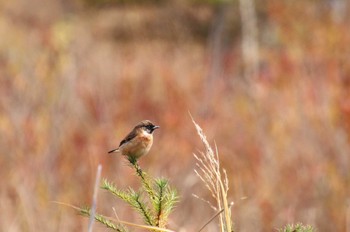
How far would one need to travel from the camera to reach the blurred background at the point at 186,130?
19.3ft

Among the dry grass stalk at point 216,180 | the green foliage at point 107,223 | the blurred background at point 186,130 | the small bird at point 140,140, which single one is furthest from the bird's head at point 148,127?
the blurred background at point 186,130

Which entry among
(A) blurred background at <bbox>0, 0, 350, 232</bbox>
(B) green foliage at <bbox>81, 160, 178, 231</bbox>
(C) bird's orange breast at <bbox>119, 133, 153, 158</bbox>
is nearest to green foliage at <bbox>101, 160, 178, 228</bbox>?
(B) green foliage at <bbox>81, 160, 178, 231</bbox>

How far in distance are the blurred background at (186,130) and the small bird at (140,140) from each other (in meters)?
1.92

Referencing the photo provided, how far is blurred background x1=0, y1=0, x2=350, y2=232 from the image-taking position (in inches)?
232

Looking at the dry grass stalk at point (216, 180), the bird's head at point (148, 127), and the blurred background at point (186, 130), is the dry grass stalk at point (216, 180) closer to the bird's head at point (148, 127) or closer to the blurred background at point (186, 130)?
the bird's head at point (148, 127)

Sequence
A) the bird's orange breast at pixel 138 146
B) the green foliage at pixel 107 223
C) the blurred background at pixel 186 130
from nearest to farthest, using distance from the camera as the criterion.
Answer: the green foliage at pixel 107 223 < the bird's orange breast at pixel 138 146 < the blurred background at pixel 186 130

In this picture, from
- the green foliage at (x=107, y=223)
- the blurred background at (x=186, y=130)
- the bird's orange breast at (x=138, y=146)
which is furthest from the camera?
the blurred background at (x=186, y=130)

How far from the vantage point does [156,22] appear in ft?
69.2

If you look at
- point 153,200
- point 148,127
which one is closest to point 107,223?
point 153,200

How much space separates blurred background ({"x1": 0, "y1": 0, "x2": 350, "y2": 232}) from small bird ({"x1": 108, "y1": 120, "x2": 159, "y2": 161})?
192 centimetres

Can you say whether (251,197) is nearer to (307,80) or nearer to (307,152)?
(307,152)

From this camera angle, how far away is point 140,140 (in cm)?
217

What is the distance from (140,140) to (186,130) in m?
6.20

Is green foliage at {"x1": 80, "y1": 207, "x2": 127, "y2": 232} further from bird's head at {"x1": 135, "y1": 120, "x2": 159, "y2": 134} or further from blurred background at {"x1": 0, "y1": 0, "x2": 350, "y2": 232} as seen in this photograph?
blurred background at {"x1": 0, "y1": 0, "x2": 350, "y2": 232}
